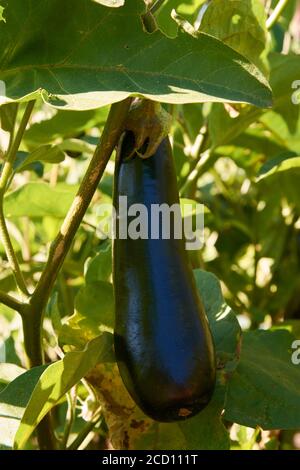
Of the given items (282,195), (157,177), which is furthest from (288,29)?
(157,177)

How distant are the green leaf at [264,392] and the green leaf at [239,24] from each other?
0.28 m

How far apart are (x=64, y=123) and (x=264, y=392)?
17.7 inches

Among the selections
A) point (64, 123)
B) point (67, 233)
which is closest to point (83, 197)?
point (67, 233)

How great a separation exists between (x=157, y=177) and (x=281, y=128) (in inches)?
17.6

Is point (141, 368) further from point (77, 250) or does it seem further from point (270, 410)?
point (77, 250)

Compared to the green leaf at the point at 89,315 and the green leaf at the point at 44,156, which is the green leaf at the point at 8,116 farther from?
the green leaf at the point at 89,315

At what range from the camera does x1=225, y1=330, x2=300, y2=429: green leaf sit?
2.29 ft

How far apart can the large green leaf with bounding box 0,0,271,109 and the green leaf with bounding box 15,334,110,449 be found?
0.59 feet

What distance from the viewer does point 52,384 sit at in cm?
57

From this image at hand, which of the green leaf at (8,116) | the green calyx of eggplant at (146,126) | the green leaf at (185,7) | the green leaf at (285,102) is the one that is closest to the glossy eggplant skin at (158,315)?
the green calyx of eggplant at (146,126)

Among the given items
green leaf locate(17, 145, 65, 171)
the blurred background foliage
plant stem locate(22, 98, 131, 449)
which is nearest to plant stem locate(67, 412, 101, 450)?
the blurred background foliage

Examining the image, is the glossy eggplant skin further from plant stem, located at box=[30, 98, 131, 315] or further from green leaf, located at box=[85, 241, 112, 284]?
green leaf, located at box=[85, 241, 112, 284]

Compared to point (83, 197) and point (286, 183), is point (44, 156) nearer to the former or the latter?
point (83, 197)
